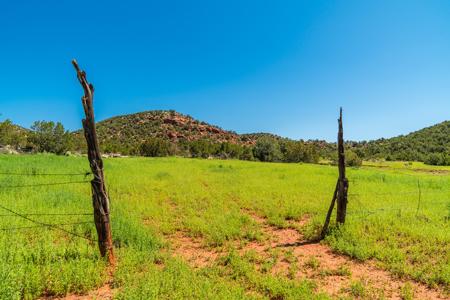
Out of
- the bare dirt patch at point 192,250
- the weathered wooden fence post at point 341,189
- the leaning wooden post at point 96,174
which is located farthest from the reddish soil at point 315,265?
the leaning wooden post at point 96,174

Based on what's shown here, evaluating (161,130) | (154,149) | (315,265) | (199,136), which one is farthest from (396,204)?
(199,136)

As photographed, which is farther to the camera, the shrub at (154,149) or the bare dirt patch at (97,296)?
the shrub at (154,149)

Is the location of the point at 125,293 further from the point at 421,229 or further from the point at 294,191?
the point at 294,191

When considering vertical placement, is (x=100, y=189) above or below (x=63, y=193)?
above

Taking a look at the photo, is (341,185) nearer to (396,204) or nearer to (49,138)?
(396,204)

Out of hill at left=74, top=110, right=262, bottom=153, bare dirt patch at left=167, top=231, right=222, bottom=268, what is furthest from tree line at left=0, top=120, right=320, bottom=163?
bare dirt patch at left=167, top=231, right=222, bottom=268

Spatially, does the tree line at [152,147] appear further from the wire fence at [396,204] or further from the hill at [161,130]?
the wire fence at [396,204]

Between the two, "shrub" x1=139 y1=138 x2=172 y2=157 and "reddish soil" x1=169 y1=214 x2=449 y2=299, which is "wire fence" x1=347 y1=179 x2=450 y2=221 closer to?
"reddish soil" x1=169 y1=214 x2=449 y2=299

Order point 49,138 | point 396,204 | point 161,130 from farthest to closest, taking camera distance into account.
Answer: point 161,130 → point 49,138 → point 396,204

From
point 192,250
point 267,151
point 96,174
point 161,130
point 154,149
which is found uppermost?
point 161,130

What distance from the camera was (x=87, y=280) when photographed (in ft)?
19.0

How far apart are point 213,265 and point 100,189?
12.0 ft

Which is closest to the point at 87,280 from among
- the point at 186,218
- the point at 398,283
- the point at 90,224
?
the point at 90,224

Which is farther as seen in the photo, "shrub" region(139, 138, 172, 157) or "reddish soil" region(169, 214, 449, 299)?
"shrub" region(139, 138, 172, 157)
